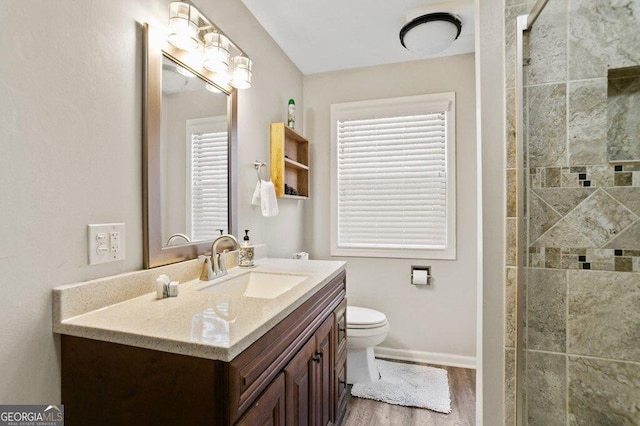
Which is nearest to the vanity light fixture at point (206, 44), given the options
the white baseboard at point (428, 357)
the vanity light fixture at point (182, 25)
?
the vanity light fixture at point (182, 25)

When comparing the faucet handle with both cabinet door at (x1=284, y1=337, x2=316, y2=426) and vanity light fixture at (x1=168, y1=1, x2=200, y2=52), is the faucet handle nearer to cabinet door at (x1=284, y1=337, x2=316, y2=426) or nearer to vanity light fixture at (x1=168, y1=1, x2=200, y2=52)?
cabinet door at (x1=284, y1=337, x2=316, y2=426)

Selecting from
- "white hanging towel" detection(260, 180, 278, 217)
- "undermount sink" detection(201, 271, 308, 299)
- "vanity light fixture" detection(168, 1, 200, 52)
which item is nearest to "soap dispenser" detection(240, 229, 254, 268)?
"undermount sink" detection(201, 271, 308, 299)

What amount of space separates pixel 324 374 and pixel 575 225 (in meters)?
1.18

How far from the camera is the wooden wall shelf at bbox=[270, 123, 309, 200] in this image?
2.13 metres

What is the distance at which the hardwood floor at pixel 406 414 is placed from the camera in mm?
1778

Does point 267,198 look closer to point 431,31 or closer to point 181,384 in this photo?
point 181,384

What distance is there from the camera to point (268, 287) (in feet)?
5.10

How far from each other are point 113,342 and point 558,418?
1489 millimetres

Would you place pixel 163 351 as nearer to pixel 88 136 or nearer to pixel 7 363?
pixel 7 363

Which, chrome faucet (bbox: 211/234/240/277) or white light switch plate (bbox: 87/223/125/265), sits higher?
white light switch plate (bbox: 87/223/125/265)

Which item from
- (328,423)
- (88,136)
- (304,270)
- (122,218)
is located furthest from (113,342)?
(328,423)

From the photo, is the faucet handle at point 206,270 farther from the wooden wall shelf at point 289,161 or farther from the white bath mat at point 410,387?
the white bath mat at point 410,387

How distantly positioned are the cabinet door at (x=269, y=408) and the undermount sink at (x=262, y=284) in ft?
1.71

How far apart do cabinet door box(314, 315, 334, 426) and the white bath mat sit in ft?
2.01
